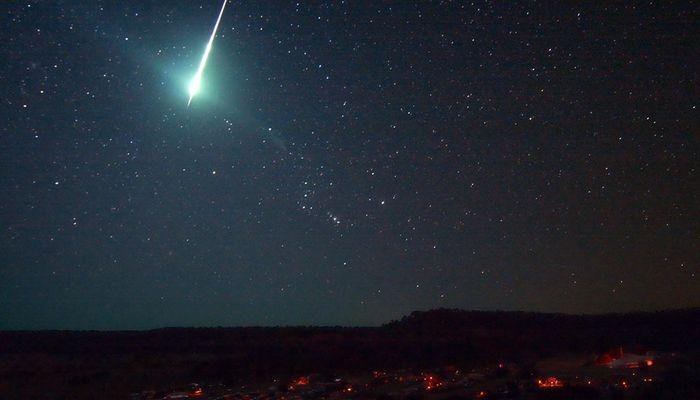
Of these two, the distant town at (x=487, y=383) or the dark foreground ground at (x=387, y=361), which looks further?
the dark foreground ground at (x=387, y=361)

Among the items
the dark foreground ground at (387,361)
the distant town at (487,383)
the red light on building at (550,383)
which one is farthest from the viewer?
the dark foreground ground at (387,361)

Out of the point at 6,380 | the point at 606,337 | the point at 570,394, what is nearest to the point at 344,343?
the point at 606,337

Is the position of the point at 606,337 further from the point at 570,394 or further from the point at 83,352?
the point at 83,352

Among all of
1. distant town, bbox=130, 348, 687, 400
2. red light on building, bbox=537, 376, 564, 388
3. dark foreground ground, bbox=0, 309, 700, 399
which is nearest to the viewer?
distant town, bbox=130, 348, 687, 400

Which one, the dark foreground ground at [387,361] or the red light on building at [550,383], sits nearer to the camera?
the red light on building at [550,383]

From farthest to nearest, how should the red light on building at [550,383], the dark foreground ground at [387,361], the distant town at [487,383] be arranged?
the dark foreground ground at [387,361] < the red light on building at [550,383] < the distant town at [487,383]

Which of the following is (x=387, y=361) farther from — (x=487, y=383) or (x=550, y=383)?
(x=550, y=383)

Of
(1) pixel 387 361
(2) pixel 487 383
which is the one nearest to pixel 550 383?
(2) pixel 487 383

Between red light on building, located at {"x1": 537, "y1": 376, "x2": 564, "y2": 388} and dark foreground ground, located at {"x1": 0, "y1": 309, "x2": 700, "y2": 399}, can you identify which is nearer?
red light on building, located at {"x1": 537, "y1": 376, "x2": 564, "y2": 388}

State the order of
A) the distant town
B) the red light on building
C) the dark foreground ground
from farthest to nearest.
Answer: the dark foreground ground, the red light on building, the distant town
